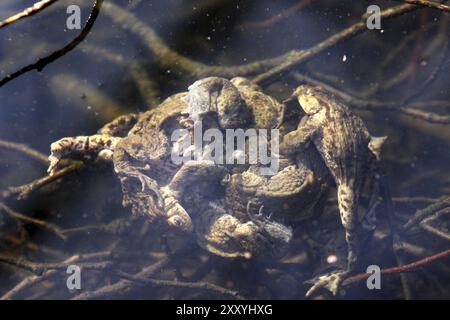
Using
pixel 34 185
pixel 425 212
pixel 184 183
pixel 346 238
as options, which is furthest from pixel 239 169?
pixel 34 185

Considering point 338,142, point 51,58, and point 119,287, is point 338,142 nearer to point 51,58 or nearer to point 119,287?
point 51,58

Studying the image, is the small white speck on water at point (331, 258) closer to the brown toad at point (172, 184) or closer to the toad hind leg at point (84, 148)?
the brown toad at point (172, 184)

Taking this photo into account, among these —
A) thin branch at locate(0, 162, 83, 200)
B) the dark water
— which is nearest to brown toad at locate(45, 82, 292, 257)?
thin branch at locate(0, 162, 83, 200)

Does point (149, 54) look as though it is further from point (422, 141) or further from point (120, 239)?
point (422, 141)

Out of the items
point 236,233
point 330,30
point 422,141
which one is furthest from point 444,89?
point 236,233

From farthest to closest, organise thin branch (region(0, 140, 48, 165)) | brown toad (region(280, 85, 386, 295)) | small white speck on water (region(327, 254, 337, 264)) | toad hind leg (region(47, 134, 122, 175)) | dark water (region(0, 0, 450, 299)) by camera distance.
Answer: thin branch (region(0, 140, 48, 165)), small white speck on water (region(327, 254, 337, 264)), dark water (region(0, 0, 450, 299)), toad hind leg (region(47, 134, 122, 175)), brown toad (region(280, 85, 386, 295))

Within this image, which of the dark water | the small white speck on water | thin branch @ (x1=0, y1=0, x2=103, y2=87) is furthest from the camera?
the small white speck on water

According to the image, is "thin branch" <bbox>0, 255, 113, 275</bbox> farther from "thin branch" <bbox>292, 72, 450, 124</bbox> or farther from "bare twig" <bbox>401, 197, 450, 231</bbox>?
"bare twig" <bbox>401, 197, 450, 231</bbox>
